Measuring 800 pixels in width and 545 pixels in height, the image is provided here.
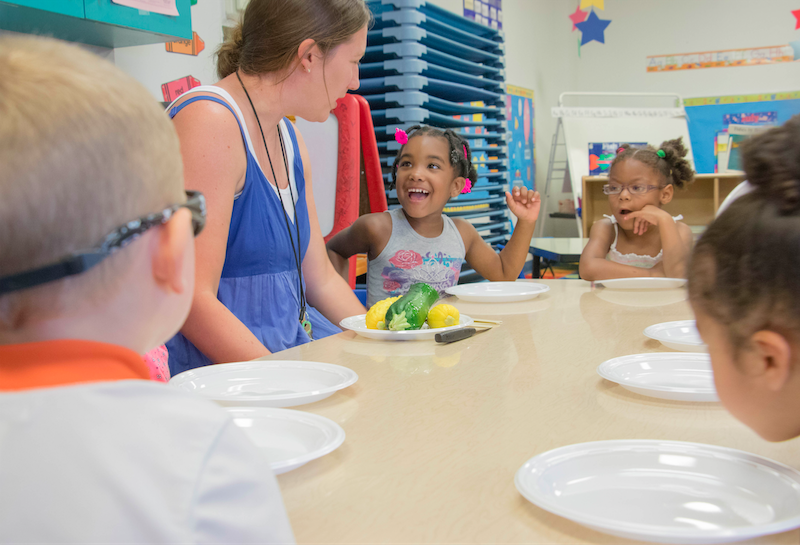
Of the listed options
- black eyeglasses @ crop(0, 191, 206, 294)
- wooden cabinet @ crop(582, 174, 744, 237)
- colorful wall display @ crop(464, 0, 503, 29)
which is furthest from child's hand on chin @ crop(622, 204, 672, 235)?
colorful wall display @ crop(464, 0, 503, 29)

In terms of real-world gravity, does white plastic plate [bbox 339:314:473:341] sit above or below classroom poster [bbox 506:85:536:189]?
below

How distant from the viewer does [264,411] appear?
0.73 metres

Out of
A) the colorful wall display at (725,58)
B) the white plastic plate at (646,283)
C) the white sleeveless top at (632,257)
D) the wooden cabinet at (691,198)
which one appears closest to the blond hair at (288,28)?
the white plastic plate at (646,283)

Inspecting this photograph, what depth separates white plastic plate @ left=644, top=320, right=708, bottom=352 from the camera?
Answer: 3.41ft

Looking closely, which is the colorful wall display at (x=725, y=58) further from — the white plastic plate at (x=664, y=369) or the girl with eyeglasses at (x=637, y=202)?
the white plastic plate at (x=664, y=369)

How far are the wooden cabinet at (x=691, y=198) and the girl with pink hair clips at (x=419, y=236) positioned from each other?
2.54 meters

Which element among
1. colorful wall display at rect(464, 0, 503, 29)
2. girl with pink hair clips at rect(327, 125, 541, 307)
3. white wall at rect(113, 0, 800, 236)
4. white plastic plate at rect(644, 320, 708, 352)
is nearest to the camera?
white plastic plate at rect(644, 320, 708, 352)

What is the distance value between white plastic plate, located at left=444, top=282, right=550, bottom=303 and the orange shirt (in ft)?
3.92

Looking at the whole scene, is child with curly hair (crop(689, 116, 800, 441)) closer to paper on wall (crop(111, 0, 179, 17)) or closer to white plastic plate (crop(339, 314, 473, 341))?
white plastic plate (crop(339, 314, 473, 341))

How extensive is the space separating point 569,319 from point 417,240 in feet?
3.42

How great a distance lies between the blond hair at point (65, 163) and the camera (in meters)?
0.37

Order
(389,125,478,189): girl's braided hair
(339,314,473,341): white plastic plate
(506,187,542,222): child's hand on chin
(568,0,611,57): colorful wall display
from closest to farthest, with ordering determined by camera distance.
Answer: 1. (339,314,473,341): white plastic plate
2. (506,187,542,222): child's hand on chin
3. (389,125,478,189): girl's braided hair
4. (568,0,611,57): colorful wall display

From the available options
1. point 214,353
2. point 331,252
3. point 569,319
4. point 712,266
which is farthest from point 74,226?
point 331,252

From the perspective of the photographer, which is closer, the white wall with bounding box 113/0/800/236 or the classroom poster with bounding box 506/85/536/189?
the classroom poster with bounding box 506/85/536/189
